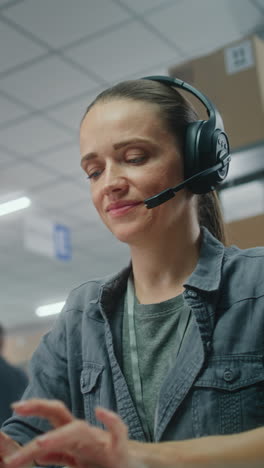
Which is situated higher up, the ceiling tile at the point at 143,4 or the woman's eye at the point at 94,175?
the ceiling tile at the point at 143,4

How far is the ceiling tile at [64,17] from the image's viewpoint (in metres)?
2.86

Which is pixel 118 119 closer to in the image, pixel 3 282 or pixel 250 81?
pixel 250 81

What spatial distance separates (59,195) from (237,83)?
150 inches

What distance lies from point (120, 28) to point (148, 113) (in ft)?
7.63

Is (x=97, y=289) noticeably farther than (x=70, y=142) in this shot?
No

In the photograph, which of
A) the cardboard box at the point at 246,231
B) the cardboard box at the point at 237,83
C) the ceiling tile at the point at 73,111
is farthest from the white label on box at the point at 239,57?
the ceiling tile at the point at 73,111

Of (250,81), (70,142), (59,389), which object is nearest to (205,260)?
(59,389)

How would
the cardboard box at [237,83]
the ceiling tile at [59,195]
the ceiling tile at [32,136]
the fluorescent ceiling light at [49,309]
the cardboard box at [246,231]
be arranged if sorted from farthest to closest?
the fluorescent ceiling light at [49,309]
the ceiling tile at [59,195]
the ceiling tile at [32,136]
the cardboard box at [237,83]
the cardboard box at [246,231]

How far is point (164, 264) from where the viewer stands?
0.96 m

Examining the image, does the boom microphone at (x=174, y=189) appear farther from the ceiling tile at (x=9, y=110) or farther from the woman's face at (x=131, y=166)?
the ceiling tile at (x=9, y=110)

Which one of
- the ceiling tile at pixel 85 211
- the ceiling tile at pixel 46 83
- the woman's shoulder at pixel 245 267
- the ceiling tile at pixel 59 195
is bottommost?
the woman's shoulder at pixel 245 267

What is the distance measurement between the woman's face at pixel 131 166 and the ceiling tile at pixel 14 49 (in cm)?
227

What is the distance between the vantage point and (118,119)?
0.93 m

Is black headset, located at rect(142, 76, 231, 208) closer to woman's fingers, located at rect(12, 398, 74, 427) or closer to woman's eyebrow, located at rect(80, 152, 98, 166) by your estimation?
woman's eyebrow, located at rect(80, 152, 98, 166)
